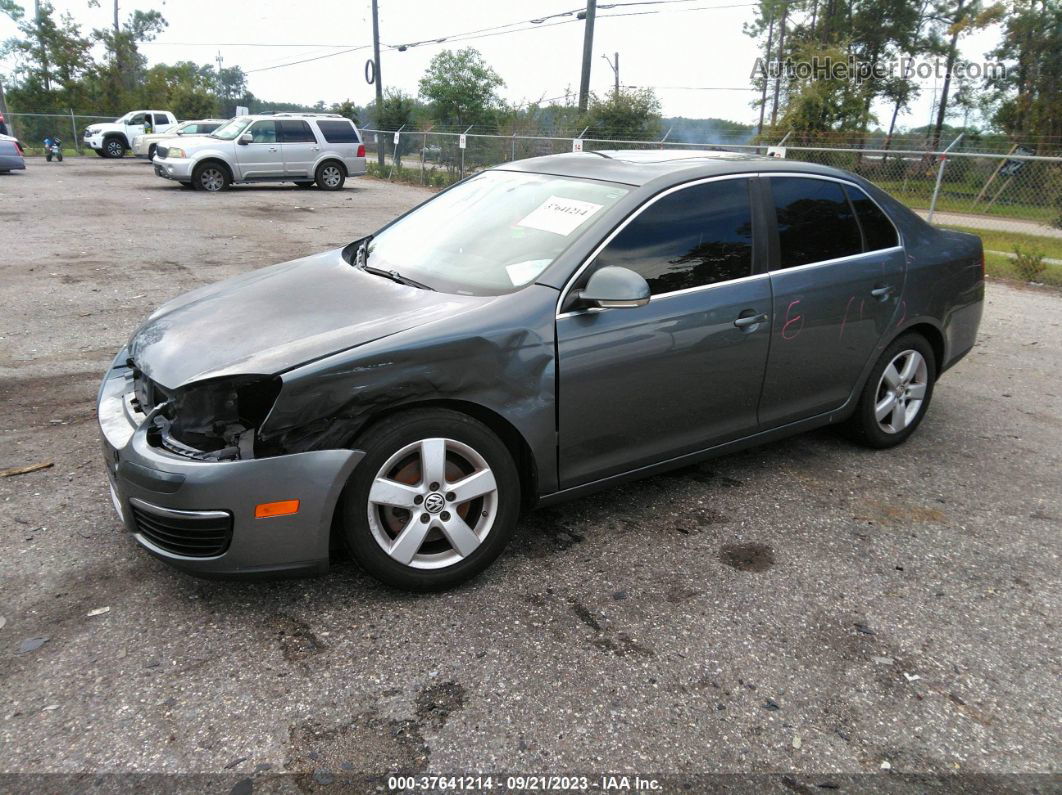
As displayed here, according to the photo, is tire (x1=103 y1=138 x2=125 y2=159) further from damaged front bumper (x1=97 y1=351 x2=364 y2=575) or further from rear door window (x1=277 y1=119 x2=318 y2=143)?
damaged front bumper (x1=97 y1=351 x2=364 y2=575)

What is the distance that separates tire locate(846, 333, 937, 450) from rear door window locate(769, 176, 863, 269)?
0.68m

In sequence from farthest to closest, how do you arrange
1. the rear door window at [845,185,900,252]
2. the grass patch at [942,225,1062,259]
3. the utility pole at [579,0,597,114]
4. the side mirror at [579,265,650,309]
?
1. the utility pole at [579,0,597,114]
2. the grass patch at [942,225,1062,259]
3. the rear door window at [845,185,900,252]
4. the side mirror at [579,265,650,309]

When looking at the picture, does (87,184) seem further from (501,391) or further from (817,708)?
(817,708)

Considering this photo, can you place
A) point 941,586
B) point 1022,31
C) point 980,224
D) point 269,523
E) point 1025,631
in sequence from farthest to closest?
point 1022,31
point 980,224
point 941,586
point 1025,631
point 269,523

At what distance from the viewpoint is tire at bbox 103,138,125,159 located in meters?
32.1

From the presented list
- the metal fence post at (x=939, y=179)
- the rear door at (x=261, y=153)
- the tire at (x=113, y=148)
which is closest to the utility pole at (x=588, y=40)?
the rear door at (x=261, y=153)

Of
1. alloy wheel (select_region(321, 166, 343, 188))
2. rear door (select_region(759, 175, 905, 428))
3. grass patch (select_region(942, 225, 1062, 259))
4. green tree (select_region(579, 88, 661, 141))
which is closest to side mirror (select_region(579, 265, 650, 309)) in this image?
rear door (select_region(759, 175, 905, 428))

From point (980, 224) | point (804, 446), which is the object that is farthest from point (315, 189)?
point (804, 446)

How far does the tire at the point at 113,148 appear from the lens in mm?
32062

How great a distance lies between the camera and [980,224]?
16.1 meters

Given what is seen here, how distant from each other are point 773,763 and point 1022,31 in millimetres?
40810

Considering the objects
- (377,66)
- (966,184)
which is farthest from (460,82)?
(966,184)

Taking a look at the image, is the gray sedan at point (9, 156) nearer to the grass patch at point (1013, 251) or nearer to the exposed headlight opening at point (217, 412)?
the grass patch at point (1013, 251)

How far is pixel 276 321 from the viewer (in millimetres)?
3205
